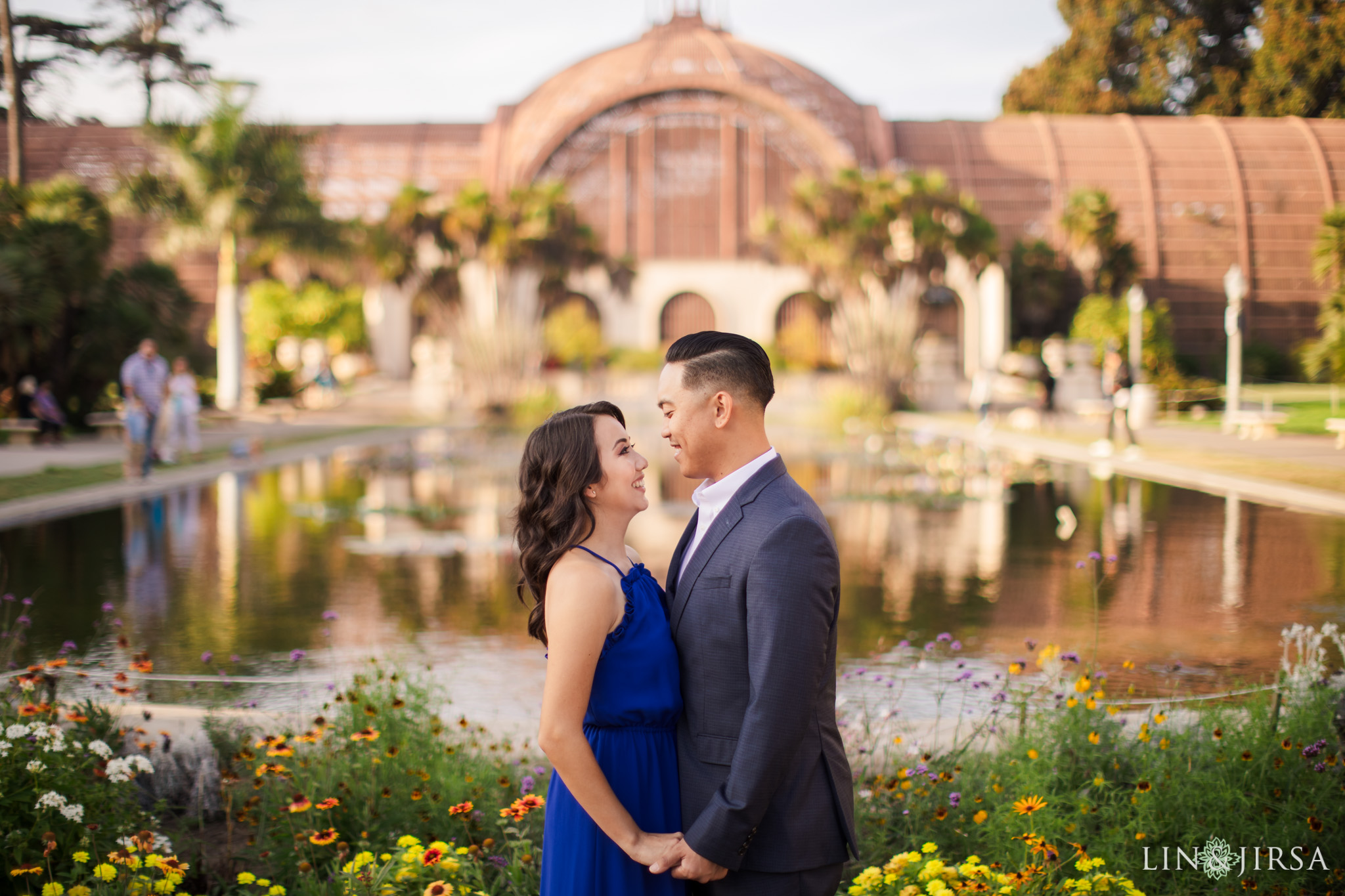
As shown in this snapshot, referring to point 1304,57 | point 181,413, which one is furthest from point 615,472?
point 181,413

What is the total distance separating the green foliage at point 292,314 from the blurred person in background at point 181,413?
67.8 feet

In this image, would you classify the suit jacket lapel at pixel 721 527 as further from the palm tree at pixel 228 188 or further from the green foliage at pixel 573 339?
the green foliage at pixel 573 339

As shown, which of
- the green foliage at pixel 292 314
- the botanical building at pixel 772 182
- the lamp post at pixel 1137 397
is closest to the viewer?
the lamp post at pixel 1137 397

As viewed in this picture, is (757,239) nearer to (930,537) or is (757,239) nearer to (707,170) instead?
(707,170)

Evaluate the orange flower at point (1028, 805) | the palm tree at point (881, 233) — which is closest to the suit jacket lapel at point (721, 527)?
the orange flower at point (1028, 805)

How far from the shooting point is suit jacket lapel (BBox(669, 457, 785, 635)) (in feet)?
7.73

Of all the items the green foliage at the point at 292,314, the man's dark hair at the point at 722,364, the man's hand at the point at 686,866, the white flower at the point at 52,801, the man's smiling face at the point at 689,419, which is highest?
the green foliage at the point at 292,314

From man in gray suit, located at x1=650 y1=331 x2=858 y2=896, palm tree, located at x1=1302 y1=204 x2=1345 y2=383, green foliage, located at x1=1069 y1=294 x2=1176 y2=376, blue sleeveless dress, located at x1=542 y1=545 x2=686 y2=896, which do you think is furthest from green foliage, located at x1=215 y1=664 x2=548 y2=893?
green foliage, located at x1=1069 y1=294 x2=1176 y2=376

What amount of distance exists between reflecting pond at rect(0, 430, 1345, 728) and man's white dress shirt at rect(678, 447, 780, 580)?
95.3 inches

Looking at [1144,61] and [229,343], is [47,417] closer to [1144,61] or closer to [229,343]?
[229,343]

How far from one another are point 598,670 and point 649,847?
361 mm

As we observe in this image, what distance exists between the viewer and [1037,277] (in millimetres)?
45844

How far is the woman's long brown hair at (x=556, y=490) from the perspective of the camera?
2.38m

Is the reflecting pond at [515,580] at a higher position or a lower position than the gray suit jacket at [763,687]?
lower
